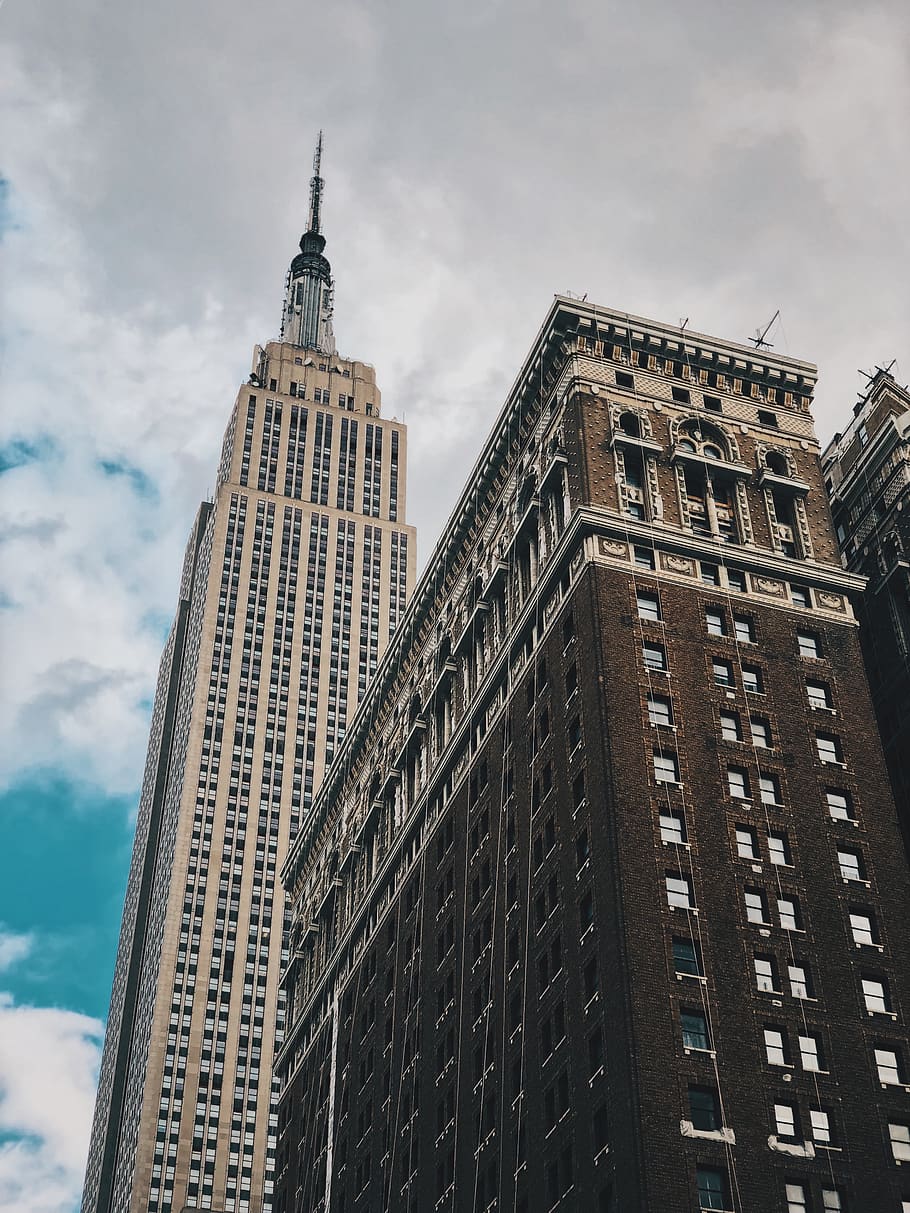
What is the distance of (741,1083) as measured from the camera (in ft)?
242

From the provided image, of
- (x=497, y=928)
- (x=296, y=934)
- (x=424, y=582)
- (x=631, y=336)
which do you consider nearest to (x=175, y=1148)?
(x=296, y=934)

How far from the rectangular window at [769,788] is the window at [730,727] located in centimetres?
265

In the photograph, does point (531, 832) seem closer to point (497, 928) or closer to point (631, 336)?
point (497, 928)

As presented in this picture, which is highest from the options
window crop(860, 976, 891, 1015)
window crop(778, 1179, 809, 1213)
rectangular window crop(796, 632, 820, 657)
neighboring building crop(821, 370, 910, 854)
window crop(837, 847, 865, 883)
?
neighboring building crop(821, 370, 910, 854)

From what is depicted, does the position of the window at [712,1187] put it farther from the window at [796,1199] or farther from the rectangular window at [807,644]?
the rectangular window at [807,644]

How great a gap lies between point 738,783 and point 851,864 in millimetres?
6935

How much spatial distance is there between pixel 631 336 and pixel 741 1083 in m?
52.1

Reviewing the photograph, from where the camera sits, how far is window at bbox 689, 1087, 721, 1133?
235 feet

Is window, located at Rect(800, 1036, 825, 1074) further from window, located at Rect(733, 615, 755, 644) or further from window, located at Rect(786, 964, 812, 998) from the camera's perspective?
window, located at Rect(733, 615, 755, 644)

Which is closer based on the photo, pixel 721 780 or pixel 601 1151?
pixel 601 1151

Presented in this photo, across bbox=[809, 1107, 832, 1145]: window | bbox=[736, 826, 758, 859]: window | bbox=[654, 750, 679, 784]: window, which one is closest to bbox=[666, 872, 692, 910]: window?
bbox=[736, 826, 758, 859]: window

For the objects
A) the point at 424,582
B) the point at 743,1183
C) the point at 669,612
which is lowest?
the point at 743,1183

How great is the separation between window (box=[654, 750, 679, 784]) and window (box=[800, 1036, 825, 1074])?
579 inches

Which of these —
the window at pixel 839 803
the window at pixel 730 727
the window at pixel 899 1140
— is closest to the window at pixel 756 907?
the window at pixel 839 803
